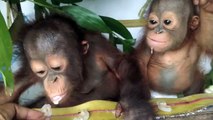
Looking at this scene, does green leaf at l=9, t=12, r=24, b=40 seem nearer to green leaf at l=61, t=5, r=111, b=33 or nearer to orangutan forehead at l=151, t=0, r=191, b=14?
green leaf at l=61, t=5, r=111, b=33

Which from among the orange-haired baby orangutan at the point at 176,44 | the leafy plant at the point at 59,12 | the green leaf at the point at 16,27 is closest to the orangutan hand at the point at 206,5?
the orange-haired baby orangutan at the point at 176,44

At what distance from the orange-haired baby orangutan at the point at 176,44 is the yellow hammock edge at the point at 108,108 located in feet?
0.37

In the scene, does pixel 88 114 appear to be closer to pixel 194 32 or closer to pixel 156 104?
pixel 156 104

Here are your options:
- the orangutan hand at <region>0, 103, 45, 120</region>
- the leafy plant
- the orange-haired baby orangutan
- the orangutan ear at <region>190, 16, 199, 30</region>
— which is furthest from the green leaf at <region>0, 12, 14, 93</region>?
the orangutan ear at <region>190, 16, 199, 30</region>

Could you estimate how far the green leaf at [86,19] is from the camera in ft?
3.19

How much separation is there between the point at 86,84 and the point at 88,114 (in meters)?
0.14

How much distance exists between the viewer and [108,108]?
0.96 metres

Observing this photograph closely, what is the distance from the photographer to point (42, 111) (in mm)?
975

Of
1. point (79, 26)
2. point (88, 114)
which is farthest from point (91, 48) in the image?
point (88, 114)

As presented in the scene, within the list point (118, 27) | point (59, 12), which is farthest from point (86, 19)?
point (118, 27)

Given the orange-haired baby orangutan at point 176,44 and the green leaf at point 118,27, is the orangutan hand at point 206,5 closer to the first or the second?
the orange-haired baby orangutan at point 176,44

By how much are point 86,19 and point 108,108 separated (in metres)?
0.23

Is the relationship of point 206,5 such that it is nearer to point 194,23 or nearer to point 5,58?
point 194,23

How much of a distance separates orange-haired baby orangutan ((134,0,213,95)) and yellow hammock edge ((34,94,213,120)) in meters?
0.11
